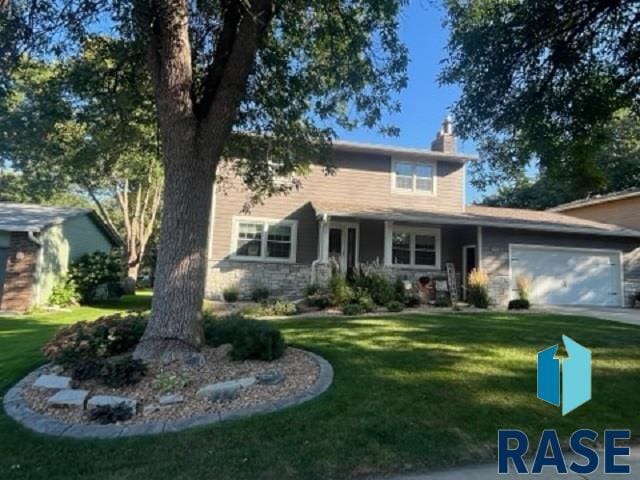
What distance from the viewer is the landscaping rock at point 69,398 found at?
438 cm

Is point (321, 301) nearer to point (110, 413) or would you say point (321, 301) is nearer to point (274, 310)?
point (274, 310)

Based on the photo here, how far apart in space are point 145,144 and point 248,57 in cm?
435

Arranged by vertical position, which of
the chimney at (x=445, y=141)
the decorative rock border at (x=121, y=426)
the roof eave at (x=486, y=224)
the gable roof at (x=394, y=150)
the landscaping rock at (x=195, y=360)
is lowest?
the decorative rock border at (x=121, y=426)

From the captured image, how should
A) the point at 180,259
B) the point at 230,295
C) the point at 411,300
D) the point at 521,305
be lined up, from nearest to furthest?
1. the point at 180,259
2. the point at 411,300
3. the point at 521,305
4. the point at 230,295

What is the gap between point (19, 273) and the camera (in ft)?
42.4

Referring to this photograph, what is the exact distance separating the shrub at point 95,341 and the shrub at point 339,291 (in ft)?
19.9

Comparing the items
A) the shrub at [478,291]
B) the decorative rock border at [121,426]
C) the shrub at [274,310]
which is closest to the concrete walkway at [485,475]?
the decorative rock border at [121,426]

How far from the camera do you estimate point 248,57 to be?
5.95m

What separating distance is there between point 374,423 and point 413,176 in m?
13.6

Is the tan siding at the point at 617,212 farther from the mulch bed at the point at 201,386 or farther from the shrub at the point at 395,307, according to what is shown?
the mulch bed at the point at 201,386

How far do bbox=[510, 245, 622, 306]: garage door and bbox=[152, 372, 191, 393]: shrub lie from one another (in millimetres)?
12508

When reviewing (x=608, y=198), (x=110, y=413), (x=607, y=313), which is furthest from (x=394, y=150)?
(x=110, y=413)

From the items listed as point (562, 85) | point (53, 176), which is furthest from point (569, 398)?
point (53, 176)

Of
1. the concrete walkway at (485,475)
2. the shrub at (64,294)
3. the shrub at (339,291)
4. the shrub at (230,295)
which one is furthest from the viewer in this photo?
the shrub at (64,294)
